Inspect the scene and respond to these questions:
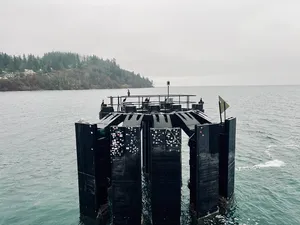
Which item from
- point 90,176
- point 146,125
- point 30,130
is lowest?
point 30,130

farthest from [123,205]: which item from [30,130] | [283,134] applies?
[30,130]

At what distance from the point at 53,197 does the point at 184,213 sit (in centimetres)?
1117

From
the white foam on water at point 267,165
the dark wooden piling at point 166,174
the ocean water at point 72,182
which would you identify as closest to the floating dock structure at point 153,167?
the dark wooden piling at point 166,174

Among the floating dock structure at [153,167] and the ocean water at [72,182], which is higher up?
the floating dock structure at [153,167]

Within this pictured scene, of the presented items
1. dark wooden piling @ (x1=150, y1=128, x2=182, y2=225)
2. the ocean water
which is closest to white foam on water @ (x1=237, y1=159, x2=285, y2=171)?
the ocean water

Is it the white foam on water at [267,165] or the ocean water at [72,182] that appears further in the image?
the white foam on water at [267,165]

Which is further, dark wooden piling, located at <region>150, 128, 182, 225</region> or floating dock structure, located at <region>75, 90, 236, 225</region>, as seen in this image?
floating dock structure, located at <region>75, 90, 236, 225</region>

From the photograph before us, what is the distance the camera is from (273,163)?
29500mm

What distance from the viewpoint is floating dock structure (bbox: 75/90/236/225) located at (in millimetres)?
13609

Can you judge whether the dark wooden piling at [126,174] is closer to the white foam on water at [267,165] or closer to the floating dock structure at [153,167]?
the floating dock structure at [153,167]

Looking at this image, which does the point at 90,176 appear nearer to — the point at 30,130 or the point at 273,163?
the point at 273,163

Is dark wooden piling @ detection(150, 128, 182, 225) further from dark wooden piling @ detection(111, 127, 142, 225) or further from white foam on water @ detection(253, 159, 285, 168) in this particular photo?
white foam on water @ detection(253, 159, 285, 168)

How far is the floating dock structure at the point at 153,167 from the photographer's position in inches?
536

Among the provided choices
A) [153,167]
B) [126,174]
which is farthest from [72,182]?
[153,167]
